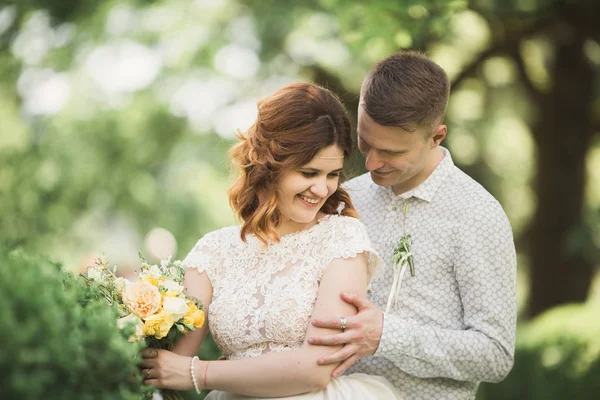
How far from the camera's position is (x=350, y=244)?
11.7ft

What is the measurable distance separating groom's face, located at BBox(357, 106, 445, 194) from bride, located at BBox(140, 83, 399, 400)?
0.27 metres

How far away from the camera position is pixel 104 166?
1121cm

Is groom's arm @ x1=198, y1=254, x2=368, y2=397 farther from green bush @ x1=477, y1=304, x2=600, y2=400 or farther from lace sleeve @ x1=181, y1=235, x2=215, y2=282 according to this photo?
green bush @ x1=477, y1=304, x2=600, y2=400

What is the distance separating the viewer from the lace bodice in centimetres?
350

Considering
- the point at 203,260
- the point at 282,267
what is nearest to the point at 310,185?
the point at 282,267

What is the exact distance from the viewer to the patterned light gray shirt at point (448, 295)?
367cm

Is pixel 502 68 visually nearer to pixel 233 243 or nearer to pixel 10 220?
pixel 10 220

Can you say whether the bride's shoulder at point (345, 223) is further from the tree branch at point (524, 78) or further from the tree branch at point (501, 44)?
the tree branch at point (524, 78)

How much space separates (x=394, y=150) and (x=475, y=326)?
893 mm

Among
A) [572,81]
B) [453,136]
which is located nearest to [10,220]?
[453,136]

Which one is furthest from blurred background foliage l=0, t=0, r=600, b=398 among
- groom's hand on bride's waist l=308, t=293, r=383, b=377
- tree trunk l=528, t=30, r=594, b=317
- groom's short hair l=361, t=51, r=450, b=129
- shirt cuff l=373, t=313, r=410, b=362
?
groom's hand on bride's waist l=308, t=293, r=383, b=377

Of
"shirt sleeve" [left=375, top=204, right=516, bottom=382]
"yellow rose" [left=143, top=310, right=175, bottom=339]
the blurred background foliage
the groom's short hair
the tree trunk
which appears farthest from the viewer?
the tree trunk

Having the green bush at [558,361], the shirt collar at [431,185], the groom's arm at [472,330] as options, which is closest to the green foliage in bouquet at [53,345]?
the groom's arm at [472,330]

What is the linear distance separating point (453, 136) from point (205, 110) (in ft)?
11.0
